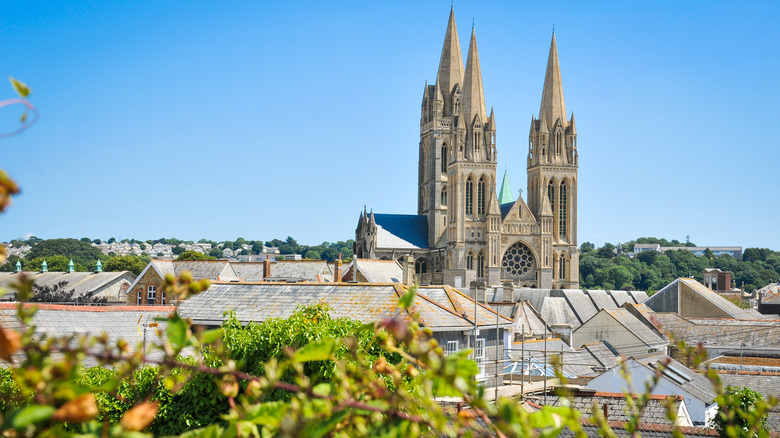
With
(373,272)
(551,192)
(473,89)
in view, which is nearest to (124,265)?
(473,89)

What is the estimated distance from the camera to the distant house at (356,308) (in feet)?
65.1

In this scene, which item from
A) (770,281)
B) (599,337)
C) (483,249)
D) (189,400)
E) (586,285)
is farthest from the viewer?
(770,281)

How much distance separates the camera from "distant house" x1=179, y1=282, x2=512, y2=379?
1984 cm

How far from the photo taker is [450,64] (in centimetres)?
10031

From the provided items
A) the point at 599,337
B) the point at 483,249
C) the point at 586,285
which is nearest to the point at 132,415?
the point at 599,337

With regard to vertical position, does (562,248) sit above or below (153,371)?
above

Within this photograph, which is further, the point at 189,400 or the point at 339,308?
the point at 339,308

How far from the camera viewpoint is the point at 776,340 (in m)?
40.1

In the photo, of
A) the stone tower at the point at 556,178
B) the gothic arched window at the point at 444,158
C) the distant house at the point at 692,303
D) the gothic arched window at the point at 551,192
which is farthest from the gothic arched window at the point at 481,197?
the distant house at the point at 692,303

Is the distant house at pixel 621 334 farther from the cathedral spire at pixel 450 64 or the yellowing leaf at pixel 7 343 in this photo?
the cathedral spire at pixel 450 64

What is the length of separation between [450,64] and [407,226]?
66.9ft

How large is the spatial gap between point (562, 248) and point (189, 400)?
83003 millimetres

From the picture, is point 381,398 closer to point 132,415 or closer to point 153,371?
point 132,415

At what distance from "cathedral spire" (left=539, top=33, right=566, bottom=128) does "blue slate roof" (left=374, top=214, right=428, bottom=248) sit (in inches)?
759
